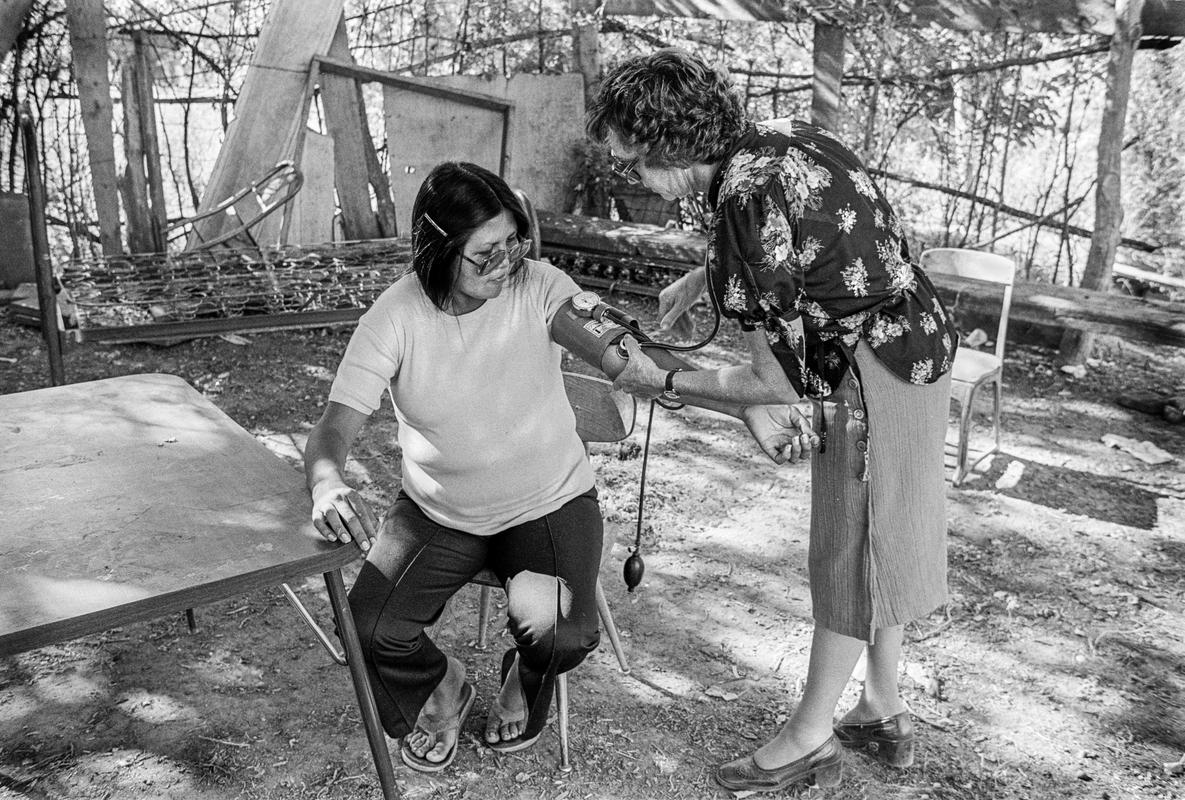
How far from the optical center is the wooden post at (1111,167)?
219 inches

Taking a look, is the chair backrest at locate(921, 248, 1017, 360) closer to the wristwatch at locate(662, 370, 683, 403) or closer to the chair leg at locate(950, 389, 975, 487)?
the chair leg at locate(950, 389, 975, 487)

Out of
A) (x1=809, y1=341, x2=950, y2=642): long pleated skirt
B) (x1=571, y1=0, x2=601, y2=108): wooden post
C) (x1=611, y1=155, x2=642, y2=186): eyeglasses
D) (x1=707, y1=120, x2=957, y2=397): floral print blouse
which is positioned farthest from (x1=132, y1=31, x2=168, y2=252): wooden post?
(x1=809, y1=341, x2=950, y2=642): long pleated skirt

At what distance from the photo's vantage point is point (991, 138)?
6.78 metres

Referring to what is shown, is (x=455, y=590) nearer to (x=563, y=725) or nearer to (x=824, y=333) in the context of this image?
(x=563, y=725)

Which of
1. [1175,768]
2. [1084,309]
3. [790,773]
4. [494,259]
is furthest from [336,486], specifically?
[1084,309]

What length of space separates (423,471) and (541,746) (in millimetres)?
850

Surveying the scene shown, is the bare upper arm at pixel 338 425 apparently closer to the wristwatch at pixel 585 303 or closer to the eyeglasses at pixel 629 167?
the wristwatch at pixel 585 303

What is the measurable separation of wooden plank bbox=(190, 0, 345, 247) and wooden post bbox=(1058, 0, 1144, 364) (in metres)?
4.70

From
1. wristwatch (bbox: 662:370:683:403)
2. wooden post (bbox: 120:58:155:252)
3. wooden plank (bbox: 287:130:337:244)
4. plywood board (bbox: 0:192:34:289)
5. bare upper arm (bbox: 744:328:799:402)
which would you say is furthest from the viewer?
wooden plank (bbox: 287:130:337:244)

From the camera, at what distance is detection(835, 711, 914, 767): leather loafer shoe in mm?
2531

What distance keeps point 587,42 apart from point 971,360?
174 inches

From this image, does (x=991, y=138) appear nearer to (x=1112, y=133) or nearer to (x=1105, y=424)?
(x=1112, y=133)

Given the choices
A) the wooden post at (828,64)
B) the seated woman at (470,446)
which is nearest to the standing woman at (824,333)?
the seated woman at (470,446)

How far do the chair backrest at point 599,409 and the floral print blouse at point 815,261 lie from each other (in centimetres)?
57
